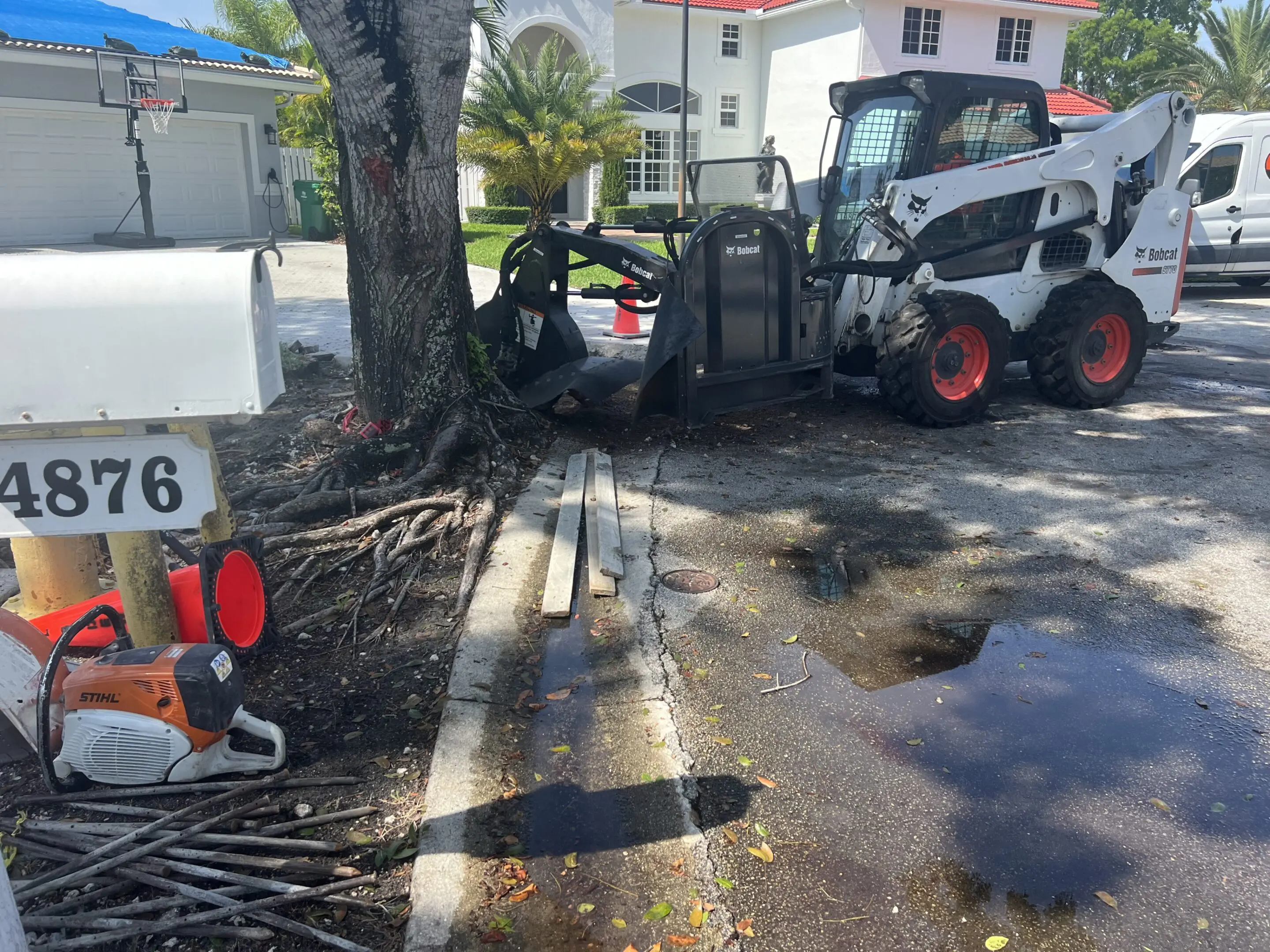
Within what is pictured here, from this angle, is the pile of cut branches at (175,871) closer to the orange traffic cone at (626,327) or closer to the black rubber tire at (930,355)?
the black rubber tire at (930,355)

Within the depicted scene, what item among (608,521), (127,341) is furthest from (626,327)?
(127,341)

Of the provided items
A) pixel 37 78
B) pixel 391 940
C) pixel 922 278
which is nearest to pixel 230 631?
pixel 391 940

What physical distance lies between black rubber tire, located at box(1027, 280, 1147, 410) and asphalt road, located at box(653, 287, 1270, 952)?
81 centimetres

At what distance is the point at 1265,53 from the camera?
33031 mm

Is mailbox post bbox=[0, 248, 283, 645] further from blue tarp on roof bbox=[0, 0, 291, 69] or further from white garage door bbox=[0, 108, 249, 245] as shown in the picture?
white garage door bbox=[0, 108, 249, 245]

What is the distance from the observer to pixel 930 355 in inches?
281

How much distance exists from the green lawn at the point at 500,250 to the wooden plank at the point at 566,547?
3018 millimetres

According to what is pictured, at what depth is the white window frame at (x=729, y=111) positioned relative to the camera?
30500 millimetres

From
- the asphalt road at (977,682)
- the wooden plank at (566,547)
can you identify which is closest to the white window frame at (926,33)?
the asphalt road at (977,682)

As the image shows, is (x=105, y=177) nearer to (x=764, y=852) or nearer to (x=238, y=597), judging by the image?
(x=238, y=597)

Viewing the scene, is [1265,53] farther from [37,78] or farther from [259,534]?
→ [259,534]

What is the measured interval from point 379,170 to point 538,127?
16.1 m

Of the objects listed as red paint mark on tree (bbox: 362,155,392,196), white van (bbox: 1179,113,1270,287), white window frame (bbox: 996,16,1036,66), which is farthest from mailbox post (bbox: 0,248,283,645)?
white window frame (bbox: 996,16,1036,66)

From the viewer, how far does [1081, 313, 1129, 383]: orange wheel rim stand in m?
8.05
